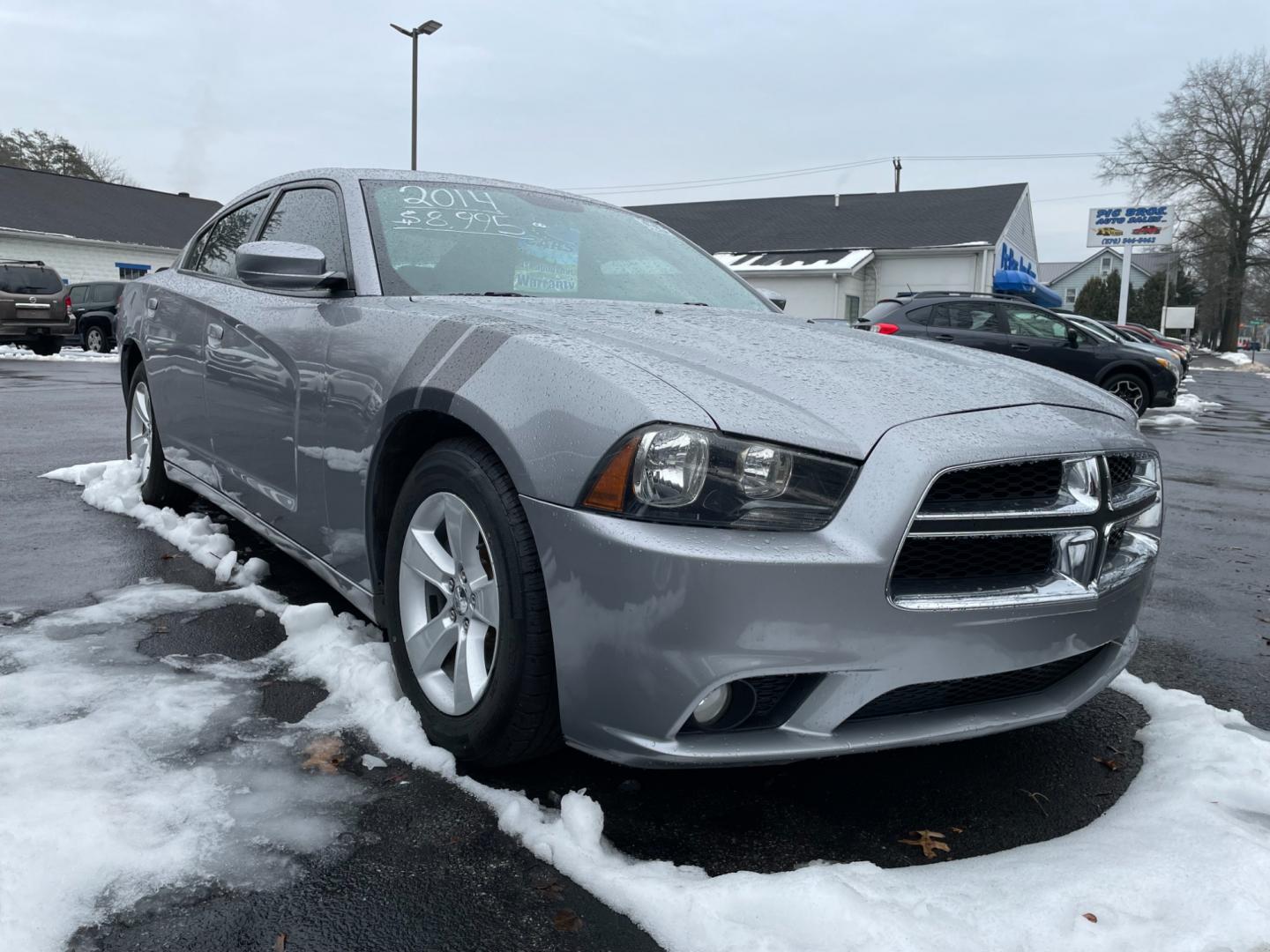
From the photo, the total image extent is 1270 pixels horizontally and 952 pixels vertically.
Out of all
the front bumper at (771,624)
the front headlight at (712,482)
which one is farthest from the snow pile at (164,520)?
the front headlight at (712,482)

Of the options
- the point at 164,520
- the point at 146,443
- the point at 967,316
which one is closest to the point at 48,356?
the point at 967,316

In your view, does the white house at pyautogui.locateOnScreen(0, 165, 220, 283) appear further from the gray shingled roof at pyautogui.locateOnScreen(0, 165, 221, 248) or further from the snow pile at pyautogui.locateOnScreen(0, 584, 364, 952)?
the snow pile at pyautogui.locateOnScreen(0, 584, 364, 952)

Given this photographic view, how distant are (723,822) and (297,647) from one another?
1.51m

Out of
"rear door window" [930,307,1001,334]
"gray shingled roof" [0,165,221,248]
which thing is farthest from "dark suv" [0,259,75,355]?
"rear door window" [930,307,1001,334]

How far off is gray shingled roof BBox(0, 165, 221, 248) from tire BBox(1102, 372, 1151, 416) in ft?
91.9

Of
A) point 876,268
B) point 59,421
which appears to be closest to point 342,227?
point 59,421

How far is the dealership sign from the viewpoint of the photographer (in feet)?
123

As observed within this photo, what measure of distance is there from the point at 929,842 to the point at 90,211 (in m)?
38.9

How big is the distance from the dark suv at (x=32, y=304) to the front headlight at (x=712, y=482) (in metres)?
20.4

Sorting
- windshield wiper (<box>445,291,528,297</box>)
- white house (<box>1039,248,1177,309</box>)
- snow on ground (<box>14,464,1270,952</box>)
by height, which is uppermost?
white house (<box>1039,248,1177,309</box>)

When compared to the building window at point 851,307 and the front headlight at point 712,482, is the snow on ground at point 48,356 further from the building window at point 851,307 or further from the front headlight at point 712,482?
the building window at point 851,307

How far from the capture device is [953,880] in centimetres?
192

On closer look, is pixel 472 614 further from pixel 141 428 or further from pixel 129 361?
pixel 129 361

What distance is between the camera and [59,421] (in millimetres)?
8594
